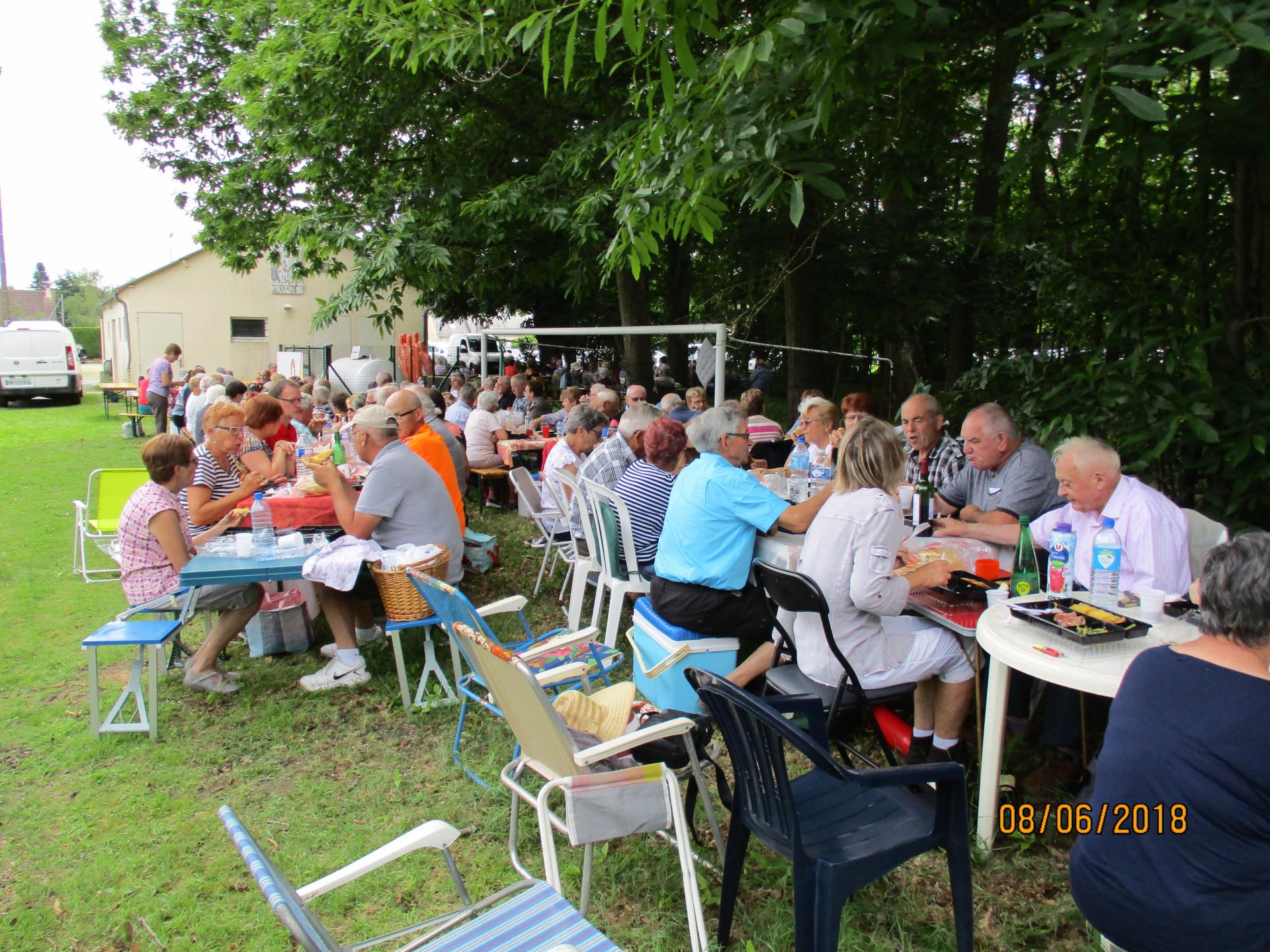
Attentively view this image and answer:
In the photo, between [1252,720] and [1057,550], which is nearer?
[1252,720]

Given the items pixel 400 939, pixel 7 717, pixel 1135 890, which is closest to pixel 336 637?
pixel 7 717

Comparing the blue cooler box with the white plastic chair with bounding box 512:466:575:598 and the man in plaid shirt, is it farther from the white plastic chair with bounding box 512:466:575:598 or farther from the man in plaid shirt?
the white plastic chair with bounding box 512:466:575:598

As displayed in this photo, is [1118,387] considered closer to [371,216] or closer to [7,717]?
[7,717]

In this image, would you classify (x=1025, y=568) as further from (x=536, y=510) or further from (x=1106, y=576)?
(x=536, y=510)

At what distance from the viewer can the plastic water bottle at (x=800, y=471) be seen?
512 centimetres

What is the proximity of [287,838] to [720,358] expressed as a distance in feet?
14.0

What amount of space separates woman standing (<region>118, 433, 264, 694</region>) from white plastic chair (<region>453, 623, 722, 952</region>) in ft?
7.45

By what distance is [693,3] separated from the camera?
317 centimetres

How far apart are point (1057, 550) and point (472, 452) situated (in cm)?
669

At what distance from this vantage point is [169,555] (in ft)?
14.3

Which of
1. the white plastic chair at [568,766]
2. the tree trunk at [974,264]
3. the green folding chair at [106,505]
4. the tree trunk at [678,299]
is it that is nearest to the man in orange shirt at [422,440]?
the green folding chair at [106,505]

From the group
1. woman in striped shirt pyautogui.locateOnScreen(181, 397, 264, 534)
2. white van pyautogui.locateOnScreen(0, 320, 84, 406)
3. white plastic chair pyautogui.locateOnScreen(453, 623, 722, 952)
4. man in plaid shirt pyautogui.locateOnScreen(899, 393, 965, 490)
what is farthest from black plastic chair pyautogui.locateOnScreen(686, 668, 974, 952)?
white van pyautogui.locateOnScreen(0, 320, 84, 406)

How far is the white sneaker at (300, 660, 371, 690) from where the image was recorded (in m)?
4.56

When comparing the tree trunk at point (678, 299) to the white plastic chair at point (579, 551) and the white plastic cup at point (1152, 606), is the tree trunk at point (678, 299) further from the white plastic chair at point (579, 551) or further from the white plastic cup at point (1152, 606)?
the white plastic cup at point (1152, 606)
